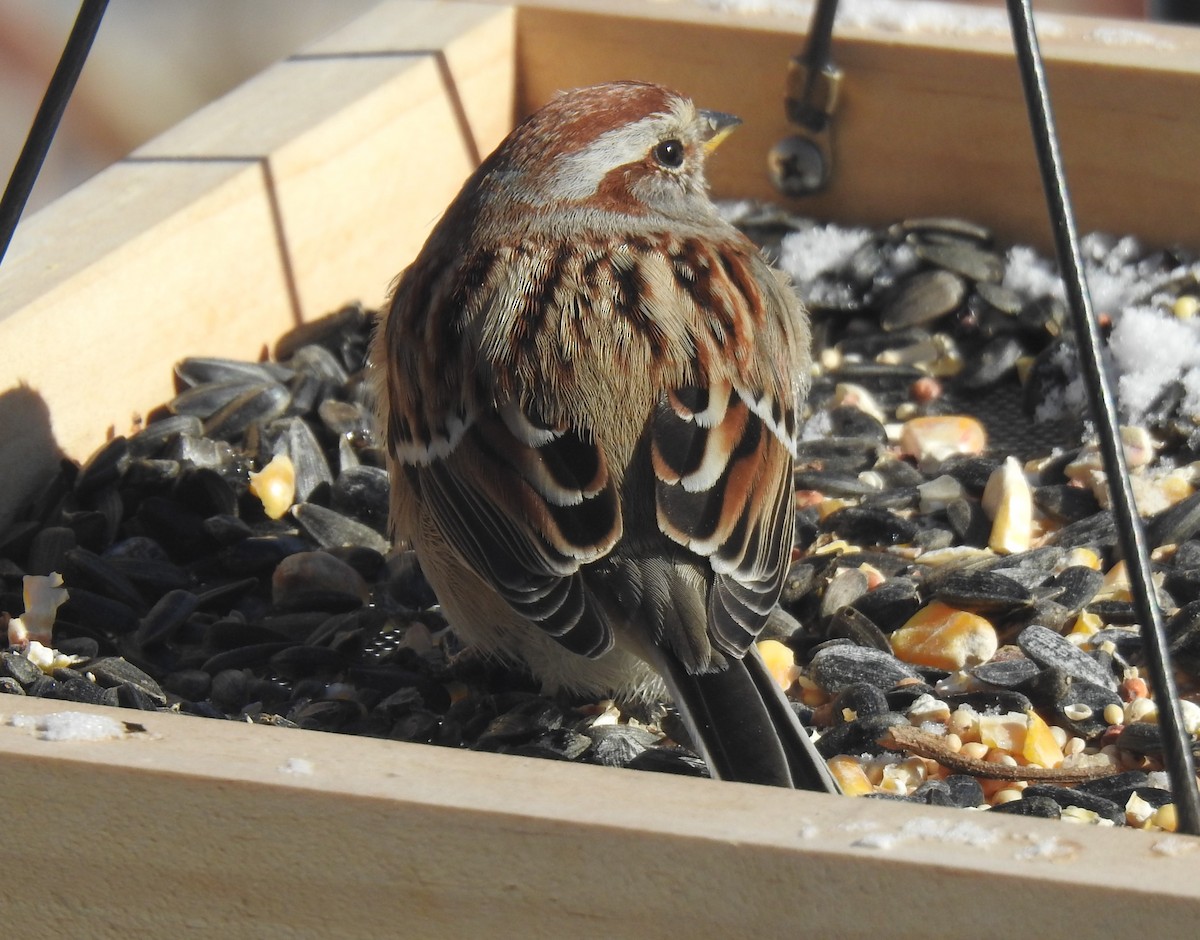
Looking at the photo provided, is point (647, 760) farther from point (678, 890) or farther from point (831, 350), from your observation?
point (831, 350)

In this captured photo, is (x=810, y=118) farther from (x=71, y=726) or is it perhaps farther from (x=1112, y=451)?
(x=71, y=726)

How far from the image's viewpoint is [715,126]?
291 centimetres

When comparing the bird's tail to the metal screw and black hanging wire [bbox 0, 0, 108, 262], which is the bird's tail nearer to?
black hanging wire [bbox 0, 0, 108, 262]

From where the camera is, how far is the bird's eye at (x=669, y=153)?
273cm

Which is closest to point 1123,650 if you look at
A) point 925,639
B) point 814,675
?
point 925,639

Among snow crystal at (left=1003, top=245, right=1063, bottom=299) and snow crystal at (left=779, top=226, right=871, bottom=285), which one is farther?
snow crystal at (left=779, top=226, right=871, bottom=285)

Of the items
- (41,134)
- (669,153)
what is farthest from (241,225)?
(41,134)

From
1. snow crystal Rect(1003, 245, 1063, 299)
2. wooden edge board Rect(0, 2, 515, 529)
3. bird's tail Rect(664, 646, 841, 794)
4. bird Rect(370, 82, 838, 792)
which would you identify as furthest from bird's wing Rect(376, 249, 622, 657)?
snow crystal Rect(1003, 245, 1063, 299)

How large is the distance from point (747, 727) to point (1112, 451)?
1.70 ft

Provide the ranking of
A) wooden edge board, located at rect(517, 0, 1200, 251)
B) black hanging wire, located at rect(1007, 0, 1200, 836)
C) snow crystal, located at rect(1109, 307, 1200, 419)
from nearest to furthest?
black hanging wire, located at rect(1007, 0, 1200, 836), snow crystal, located at rect(1109, 307, 1200, 419), wooden edge board, located at rect(517, 0, 1200, 251)

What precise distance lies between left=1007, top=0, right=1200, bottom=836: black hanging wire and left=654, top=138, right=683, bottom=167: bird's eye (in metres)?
1.02

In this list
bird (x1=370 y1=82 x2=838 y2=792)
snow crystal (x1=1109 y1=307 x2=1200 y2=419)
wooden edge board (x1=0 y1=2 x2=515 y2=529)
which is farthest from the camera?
snow crystal (x1=1109 y1=307 x2=1200 y2=419)

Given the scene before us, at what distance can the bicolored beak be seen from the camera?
289 centimetres

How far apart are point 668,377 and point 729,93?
1.61 metres
